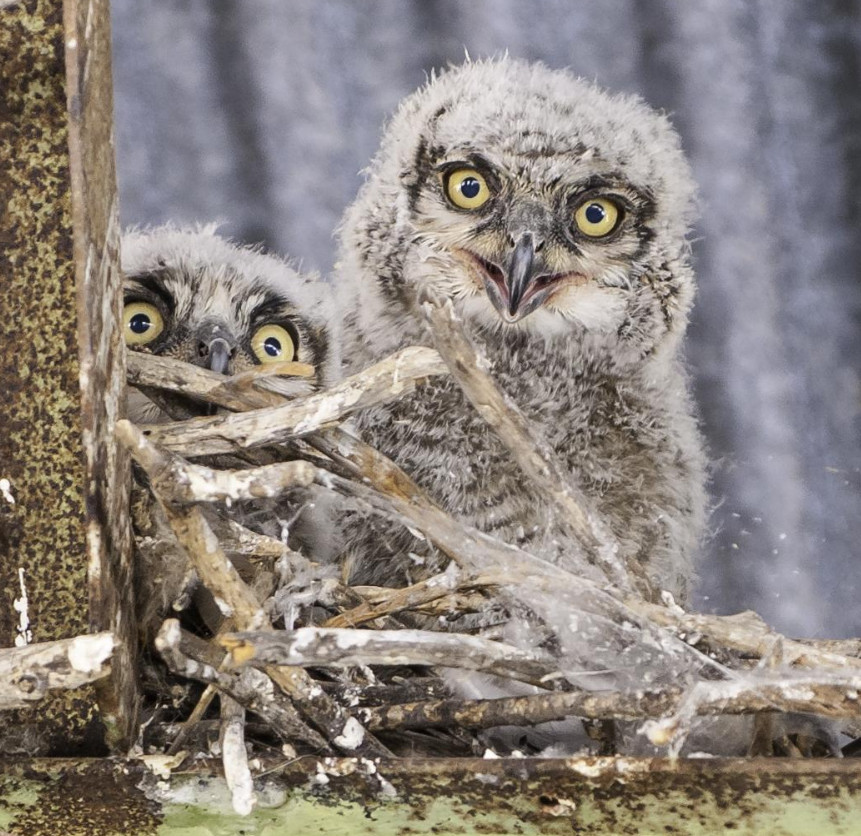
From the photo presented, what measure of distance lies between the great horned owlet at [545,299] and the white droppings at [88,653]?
28.9 inches

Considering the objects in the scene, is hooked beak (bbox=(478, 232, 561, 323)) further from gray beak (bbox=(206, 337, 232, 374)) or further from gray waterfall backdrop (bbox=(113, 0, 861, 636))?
gray waterfall backdrop (bbox=(113, 0, 861, 636))

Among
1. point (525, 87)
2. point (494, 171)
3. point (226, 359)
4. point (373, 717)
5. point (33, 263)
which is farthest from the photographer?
point (525, 87)

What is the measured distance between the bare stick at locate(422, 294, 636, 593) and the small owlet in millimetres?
453

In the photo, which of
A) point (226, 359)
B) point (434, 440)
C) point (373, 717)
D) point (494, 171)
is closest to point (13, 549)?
point (373, 717)

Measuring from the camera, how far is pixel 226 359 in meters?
1.60

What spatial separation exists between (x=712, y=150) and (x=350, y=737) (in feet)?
3.90

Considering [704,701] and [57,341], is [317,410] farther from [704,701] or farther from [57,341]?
[704,701]

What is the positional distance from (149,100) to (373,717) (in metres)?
1.09

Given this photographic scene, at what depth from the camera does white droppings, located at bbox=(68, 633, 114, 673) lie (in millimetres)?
1064

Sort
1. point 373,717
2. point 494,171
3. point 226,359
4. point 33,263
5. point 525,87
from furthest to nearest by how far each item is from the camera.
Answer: point 525,87 → point 494,171 → point 226,359 → point 373,717 → point 33,263

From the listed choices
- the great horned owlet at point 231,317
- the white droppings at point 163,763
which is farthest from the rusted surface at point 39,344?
the great horned owlet at point 231,317

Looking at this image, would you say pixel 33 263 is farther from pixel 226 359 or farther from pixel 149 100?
pixel 149 100

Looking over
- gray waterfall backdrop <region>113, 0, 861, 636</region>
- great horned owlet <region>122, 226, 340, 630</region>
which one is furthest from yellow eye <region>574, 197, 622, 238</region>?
great horned owlet <region>122, 226, 340, 630</region>

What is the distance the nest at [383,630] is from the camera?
3.72ft
